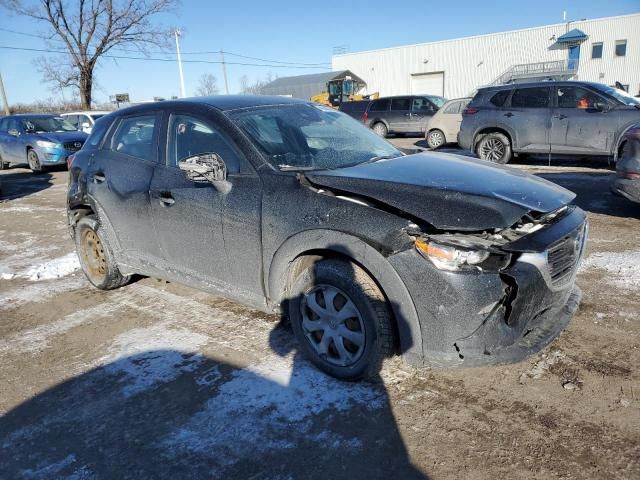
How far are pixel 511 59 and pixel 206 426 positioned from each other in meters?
44.8

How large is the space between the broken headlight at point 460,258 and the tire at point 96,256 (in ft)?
10.4

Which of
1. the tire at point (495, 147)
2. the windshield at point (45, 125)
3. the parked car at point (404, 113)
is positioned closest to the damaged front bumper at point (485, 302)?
the tire at point (495, 147)

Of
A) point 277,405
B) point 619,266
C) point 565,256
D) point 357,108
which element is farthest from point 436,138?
point 277,405

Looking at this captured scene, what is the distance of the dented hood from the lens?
2.42 m

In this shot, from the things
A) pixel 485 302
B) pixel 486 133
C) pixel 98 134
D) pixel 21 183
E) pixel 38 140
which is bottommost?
pixel 21 183

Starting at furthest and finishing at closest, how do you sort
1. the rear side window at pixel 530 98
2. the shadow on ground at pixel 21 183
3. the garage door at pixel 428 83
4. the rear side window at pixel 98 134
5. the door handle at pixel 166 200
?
the garage door at pixel 428 83 → the shadow on ground at pixel 21 183 → the rear side window at pixel 530 98 → the rear side window at pixel 98 134 → the door handle at pixel 166 200

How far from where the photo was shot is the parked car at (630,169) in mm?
5324

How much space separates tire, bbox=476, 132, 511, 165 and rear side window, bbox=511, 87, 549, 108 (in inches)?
28.6

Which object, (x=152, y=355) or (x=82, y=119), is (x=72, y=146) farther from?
(x=152, y=355)

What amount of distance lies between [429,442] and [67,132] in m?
15.3

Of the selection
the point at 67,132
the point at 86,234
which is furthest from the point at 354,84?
the point at 86,234

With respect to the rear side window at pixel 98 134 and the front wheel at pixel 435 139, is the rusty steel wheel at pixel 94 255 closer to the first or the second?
the rear side window at pixel 98 134

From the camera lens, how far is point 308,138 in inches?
137

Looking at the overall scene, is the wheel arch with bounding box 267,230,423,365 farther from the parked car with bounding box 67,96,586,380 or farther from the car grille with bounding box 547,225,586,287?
the car grille with bounding box 547,225,586,287
